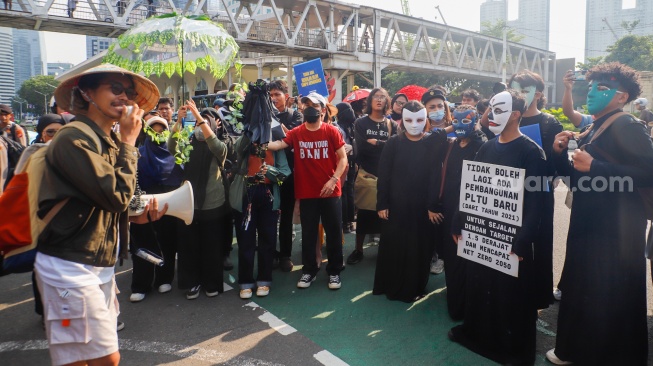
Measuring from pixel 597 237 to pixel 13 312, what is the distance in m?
5.19

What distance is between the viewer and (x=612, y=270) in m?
3.12

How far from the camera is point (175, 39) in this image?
13.0 ft

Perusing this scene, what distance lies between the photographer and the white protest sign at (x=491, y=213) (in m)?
3.32

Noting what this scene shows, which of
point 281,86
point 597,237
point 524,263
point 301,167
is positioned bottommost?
point 524,263

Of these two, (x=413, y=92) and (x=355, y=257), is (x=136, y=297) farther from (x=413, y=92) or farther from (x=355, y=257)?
(x=413, y=92)

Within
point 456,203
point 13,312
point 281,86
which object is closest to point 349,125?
point 281,86

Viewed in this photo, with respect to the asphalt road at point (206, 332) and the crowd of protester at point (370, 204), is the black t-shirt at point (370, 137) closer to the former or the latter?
the crowd of protester at point (370, 204)

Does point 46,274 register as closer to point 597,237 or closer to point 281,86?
point 597,237

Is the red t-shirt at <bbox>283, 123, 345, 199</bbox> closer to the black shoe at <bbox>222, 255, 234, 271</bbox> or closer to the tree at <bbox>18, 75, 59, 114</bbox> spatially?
the black shoe at <bbox>222, 255, 234, 271</bbox>

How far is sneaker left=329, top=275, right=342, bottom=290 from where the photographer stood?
4.95 meters

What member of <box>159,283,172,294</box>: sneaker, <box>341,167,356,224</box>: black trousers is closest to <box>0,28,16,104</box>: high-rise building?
<box>341,167,356,224</box>: black trousers

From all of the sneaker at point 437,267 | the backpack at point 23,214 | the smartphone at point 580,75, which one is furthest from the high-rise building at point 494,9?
the backpack at point 23,214

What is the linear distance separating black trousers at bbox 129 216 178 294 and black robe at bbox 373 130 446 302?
2.22 m

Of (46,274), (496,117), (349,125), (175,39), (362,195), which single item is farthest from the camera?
(349,125)
